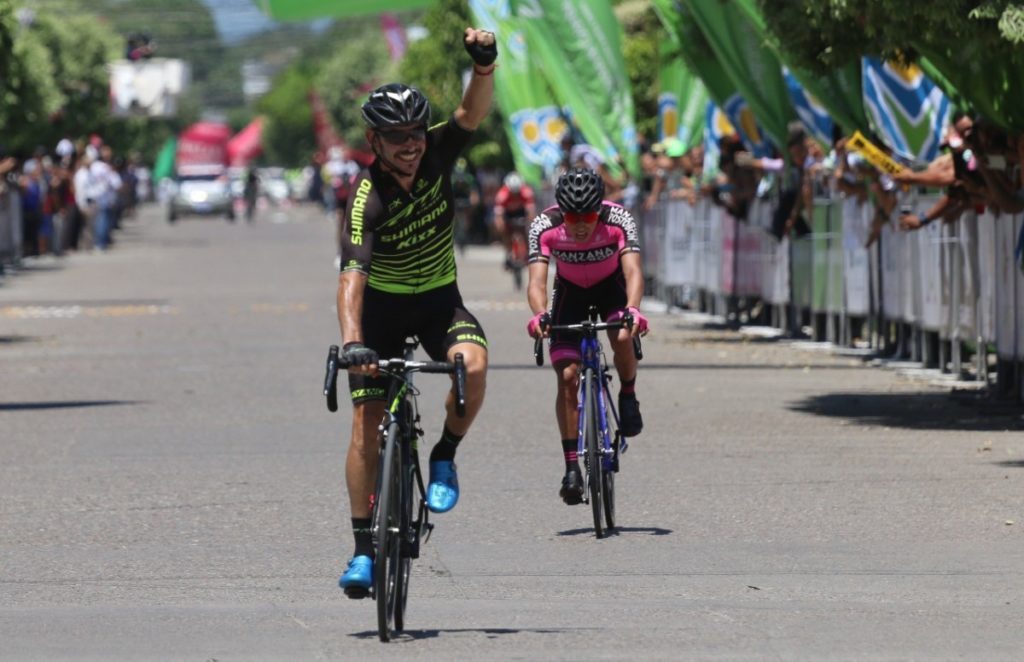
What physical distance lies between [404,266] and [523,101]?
3129 centimetres

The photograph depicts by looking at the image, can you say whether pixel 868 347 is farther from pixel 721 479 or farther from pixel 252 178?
pixel 252 178

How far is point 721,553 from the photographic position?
10031 mm

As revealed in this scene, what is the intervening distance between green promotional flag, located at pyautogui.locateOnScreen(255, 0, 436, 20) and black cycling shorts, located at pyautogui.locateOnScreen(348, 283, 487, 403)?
26161mm

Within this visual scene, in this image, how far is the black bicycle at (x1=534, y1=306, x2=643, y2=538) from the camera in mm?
10594

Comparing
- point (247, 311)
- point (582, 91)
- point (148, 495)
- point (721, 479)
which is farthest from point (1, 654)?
point (582, 91)

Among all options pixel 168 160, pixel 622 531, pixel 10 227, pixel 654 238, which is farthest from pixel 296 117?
pixel 622 531

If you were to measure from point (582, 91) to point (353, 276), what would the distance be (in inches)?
925

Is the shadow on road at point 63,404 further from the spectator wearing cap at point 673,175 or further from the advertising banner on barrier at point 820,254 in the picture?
the spectator wearing cap at point 673,175

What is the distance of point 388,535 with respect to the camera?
7.78m

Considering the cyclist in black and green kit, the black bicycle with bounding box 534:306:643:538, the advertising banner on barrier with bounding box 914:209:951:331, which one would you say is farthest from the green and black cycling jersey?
the advertising banner on barrier with bounding box 914:209:951:331

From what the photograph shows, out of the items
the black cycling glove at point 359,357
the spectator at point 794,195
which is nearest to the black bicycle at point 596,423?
the black cycling glove at point 359,357

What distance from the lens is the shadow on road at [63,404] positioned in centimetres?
1714

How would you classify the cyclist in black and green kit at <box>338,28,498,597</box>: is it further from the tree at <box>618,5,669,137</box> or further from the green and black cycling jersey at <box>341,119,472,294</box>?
the tree at <box>618,5,669,137</box>

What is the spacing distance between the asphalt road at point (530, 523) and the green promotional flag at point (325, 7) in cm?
1381
